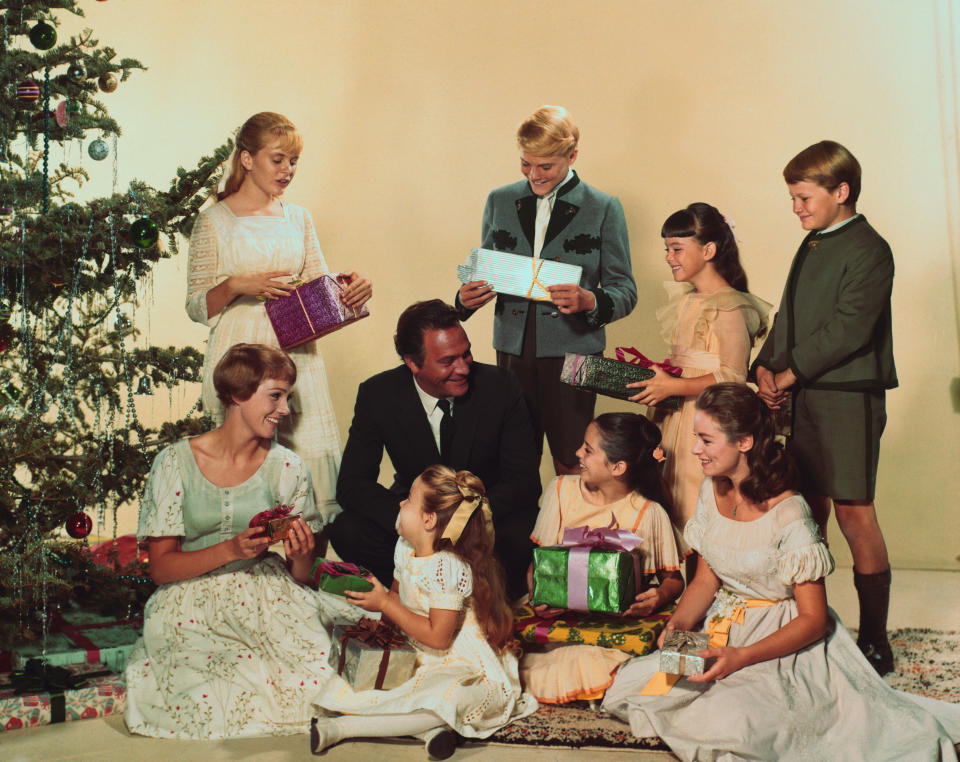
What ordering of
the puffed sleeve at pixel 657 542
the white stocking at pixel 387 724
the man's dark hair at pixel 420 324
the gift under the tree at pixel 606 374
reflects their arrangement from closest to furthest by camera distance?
the white stocking at pixel 387 724, the puffed sleeve at pixel 657 542, the gift under the tree at pixel 606 374, the man's dark hair at pixel 420 324

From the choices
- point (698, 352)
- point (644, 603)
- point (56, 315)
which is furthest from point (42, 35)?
point (644, 603)

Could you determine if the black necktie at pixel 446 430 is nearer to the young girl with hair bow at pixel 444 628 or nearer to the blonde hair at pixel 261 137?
the young girl with hair bow at pixel 444 628

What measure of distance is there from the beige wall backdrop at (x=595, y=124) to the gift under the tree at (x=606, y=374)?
6.64 ft

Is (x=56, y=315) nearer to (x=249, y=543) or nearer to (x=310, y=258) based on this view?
(x=310, y=258)

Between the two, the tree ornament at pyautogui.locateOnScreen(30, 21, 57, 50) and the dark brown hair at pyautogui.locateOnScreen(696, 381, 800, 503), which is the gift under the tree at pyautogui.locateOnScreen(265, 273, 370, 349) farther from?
the dark brown hair at pyautogui.locateOnScreen(696, 381, 800, 503)

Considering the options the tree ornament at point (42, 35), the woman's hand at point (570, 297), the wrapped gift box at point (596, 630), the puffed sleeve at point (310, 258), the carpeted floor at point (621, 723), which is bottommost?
the carpeted floor at point (621, 723)

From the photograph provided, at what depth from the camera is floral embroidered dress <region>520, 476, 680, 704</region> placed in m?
3.61

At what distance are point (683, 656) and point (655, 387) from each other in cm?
108

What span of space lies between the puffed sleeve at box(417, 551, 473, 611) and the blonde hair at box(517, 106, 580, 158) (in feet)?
5.23

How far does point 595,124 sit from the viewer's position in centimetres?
595

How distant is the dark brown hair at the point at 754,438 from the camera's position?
3.42 meters

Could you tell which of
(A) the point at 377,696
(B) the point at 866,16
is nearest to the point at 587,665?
(A) the point at 377,696

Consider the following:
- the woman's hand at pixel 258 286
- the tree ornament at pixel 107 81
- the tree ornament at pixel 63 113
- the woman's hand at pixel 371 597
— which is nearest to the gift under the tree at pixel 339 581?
the woman's hand at pixel 371 597

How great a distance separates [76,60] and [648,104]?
2.97 m
